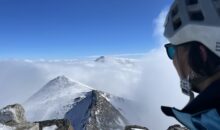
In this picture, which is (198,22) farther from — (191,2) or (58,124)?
(58,124)

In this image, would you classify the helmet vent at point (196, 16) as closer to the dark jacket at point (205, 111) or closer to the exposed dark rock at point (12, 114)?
the dark jacket at point (205, 111)

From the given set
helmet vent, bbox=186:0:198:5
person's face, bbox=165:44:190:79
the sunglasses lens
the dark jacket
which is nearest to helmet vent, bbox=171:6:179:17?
helmet vent, bbox=186:0:198:5

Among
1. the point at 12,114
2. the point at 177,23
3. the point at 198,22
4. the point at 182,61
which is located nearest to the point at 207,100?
the point at 182,61

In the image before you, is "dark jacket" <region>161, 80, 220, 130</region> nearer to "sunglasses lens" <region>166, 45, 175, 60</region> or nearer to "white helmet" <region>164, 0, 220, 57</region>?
"white helmet" <region>164, 0, 220, 57</region>

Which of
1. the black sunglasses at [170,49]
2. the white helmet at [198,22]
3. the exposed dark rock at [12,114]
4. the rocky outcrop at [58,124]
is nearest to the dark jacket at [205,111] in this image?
the white helmet at [198,22]

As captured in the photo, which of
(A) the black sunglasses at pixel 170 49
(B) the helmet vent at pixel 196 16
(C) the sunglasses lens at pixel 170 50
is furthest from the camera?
(C) the sunglasses lens at pixel 170 50

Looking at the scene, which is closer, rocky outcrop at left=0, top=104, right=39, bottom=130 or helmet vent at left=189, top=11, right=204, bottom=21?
helmet vent at left=189, top=11, right=204, bottom=21
